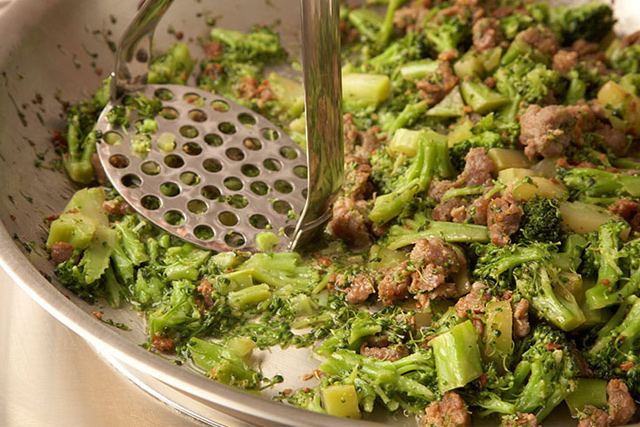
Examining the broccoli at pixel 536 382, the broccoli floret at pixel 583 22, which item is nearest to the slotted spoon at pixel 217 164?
the broccoli at pixel 536 382

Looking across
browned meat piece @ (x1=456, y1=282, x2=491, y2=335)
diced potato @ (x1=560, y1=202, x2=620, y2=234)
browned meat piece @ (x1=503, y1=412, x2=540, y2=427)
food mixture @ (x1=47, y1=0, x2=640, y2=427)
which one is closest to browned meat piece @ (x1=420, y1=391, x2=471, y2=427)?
food mixture @ (x1=47, y1=0, x2=640, y2=427)

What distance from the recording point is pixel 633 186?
2531 millimetres

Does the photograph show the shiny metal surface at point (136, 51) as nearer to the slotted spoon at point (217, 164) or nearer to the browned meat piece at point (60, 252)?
the slotted spoon at point (217, 164)

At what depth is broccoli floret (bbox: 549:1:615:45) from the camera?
343 centimetres

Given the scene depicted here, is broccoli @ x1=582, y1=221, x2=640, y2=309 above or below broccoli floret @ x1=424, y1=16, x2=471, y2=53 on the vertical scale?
below

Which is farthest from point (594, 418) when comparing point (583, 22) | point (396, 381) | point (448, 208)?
point (583, 22)

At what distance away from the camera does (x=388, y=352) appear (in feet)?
7.27

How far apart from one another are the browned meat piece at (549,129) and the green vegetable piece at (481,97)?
0.62ft

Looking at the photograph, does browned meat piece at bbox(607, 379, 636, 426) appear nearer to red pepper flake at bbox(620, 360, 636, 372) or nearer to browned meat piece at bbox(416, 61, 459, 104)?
red pepper flake at bbox(620, 360, 636, 372)

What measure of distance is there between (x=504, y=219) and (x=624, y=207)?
487 mm

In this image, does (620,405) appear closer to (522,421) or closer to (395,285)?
(522,421)

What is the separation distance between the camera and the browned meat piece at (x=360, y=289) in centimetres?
240

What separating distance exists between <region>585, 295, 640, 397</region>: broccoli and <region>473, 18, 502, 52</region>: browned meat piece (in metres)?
1.50

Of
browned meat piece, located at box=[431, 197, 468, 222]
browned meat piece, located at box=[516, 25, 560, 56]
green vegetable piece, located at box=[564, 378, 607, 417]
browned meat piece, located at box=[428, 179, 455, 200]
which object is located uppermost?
browned meat piece, located at box=[516, 25, 560, 56]
